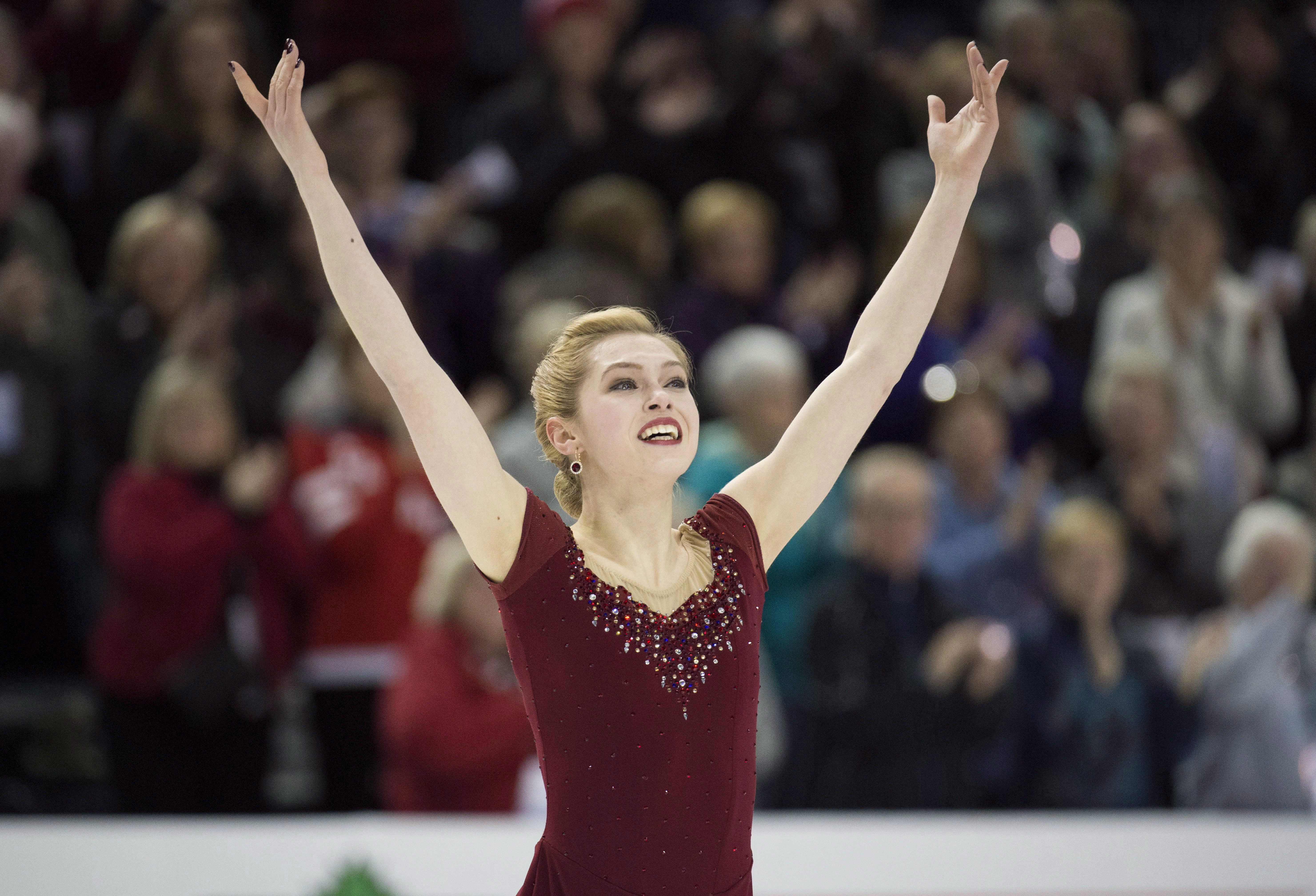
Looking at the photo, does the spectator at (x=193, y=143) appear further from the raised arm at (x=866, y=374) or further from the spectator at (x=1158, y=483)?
the raised arm at (x=866, y=374)

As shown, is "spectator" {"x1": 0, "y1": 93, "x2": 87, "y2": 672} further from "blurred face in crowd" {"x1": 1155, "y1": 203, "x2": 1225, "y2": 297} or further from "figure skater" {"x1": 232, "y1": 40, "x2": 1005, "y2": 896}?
"blurred face in crowd" {"x1": 1155, "y1": 203, "x2": 1225, "y2": 297}

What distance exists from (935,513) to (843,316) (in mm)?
992

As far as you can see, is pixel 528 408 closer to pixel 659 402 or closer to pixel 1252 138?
pixel 659 402

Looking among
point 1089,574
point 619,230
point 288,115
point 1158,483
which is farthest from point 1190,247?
point 288,115

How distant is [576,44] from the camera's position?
605 centimetres

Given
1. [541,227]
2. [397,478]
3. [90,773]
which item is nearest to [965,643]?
[397,478]

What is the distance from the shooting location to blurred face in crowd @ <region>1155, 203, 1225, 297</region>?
20.1 feet

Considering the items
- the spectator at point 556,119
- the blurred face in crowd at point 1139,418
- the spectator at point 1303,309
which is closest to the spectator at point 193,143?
the spectator at point 556,119

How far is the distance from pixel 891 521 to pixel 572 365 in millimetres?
2666

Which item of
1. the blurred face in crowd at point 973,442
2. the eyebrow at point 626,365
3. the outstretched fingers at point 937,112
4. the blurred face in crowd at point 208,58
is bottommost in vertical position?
the blurred face in crowd at point 973,442

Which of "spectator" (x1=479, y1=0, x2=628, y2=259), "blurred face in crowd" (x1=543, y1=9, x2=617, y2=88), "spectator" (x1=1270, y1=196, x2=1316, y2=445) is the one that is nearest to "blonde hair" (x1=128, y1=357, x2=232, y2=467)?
"spectator" (x1=479, y1=0, x2=628, y2=259)

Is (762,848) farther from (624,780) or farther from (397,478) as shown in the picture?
(397,478)

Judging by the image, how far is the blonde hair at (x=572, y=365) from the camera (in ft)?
7.84

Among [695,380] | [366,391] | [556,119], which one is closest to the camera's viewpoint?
[695,380]
